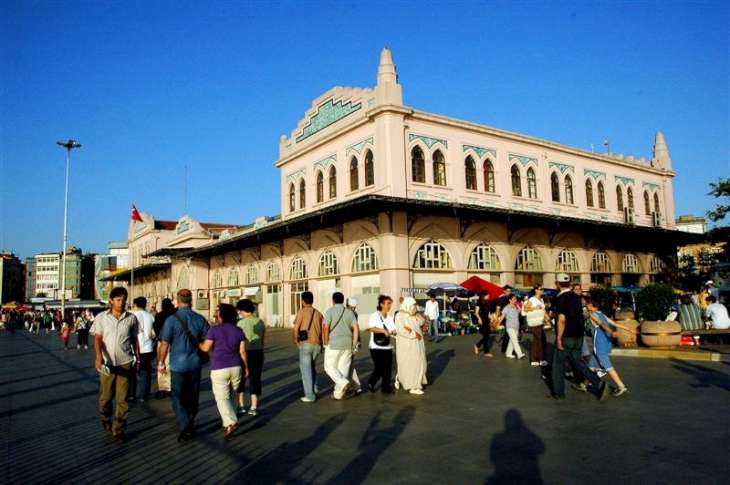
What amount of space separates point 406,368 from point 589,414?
309 centimetres

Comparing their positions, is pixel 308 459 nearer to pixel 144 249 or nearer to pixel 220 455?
pixel 220 455

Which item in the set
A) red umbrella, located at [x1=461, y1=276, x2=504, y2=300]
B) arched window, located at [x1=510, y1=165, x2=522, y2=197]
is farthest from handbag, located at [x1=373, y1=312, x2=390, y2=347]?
arched window, located at [x1=510, y1=165, x2=522, y2=197]

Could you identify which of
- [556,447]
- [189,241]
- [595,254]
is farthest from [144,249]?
[556,447]

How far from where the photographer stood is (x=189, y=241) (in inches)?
1826

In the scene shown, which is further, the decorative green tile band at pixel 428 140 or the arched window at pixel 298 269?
the arched window at pixel 298 269

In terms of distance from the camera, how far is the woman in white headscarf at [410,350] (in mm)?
9453

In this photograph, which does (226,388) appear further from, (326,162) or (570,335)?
(326,162)

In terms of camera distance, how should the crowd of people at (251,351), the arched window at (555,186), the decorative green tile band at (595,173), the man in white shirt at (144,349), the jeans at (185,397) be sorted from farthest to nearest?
the decorative green tile band at (595,173) < the arched window at (555,186) < the man in white shirt at (144,349) < the crowd of people at (251,351) < the jeans at (185,397)

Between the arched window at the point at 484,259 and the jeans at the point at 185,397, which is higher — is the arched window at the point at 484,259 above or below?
above

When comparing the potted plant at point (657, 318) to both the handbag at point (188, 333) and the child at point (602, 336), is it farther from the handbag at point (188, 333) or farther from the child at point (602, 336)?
the handbag at point (188, 333)

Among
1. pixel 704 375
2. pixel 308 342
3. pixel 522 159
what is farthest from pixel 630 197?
pixel 308 342

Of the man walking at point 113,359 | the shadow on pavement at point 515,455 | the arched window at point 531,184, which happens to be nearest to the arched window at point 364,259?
the arched window at point 531,184

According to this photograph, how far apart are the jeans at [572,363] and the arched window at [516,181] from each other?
22116 mm

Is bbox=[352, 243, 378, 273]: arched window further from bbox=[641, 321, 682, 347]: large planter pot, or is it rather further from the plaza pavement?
the plaza pavement
